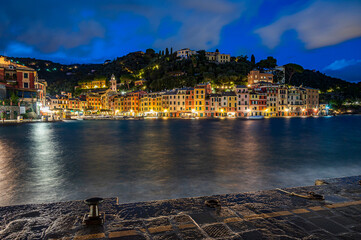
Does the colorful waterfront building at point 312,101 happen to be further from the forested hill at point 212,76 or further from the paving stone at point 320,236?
the paving stone at point 320,236

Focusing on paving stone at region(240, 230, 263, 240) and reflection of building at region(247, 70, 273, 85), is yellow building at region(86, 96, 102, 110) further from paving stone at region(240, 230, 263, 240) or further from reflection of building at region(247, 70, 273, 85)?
paving stone at region(240, 230, 263, 240)

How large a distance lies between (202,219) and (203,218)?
0.16 ft

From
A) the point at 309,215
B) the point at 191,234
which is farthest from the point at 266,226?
the point at 191,234

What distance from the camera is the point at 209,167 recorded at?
13.1 m

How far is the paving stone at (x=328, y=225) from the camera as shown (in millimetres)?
3551

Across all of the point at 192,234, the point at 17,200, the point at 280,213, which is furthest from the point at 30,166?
the point at 280,213

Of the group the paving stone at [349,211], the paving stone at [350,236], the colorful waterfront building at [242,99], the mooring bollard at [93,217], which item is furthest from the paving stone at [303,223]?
the colorful waterfront building at [242,99]

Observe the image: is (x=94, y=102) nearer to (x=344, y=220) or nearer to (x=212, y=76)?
(x=212, y=76)

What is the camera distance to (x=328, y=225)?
3.73m

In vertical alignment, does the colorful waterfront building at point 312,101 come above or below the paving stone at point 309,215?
above

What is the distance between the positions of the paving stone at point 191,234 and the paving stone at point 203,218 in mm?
344

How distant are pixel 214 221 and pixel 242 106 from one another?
3634 inches

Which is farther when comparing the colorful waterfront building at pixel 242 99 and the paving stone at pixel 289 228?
the colorful waterfront building at pixel 242 99

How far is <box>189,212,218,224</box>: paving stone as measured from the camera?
3975mm
